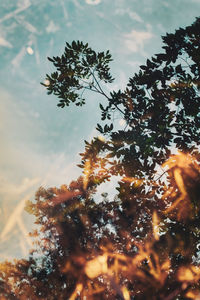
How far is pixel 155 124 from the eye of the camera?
500cm

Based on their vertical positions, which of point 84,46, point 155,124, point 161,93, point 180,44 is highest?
point 84,46

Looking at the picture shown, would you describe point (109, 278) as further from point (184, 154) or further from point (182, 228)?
point (184, 154)

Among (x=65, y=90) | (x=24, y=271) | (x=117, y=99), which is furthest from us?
(x=24, y=271)

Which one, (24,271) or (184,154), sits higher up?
(24,271)

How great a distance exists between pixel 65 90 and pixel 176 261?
6.72 metres

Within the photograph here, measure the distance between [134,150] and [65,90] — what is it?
297 cm

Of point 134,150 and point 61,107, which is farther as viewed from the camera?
point 61,107

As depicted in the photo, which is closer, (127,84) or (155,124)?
(155,124)

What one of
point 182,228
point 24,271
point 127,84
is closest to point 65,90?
point 127,84

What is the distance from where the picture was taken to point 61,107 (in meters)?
6.13

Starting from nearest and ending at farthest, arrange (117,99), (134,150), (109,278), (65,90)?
(134,150) < (117,99) < (65,90) < (109,278)

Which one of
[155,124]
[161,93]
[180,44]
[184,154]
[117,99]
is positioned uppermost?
[117,99]

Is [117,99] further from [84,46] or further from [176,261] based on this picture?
[176,261]

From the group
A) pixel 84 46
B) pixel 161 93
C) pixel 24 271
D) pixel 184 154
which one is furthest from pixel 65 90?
pixel 24 271
